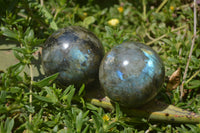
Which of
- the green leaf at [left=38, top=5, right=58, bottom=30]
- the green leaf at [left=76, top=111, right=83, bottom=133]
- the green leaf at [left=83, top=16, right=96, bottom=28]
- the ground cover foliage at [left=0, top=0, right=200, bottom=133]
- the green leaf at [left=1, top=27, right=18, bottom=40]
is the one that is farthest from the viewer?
the green leaf at [left=83, top=16, right=96, bottom=28]

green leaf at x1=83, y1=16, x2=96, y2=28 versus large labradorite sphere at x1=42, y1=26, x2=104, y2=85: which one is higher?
green leaf at x1=83, y1=16, x2=96, y2=28

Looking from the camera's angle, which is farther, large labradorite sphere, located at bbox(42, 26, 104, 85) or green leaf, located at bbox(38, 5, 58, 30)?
green leaf, located at bbox(38, 5, 58, 30)

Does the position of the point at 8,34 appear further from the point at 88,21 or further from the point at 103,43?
the point at 88,21

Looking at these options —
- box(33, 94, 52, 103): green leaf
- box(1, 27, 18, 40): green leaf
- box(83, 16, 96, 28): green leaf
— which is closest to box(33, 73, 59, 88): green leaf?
box(33, 94, 52, 103): green leaf

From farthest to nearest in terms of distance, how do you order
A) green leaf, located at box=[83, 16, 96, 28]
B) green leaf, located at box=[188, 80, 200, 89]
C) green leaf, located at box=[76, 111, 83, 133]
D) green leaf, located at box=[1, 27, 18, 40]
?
green leaf, located at box=[83, 16, 96, 28], green leaf, located at box=[188, 80, 200, 89], green leaf, located at box=[1, 27, 18, 40], green leaf, located at box=[76, 111, 83, 133]

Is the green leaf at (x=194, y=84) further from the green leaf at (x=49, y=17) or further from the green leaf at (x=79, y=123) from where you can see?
the green leaf at (x=49, y=17)

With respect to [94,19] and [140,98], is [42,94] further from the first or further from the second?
[94,19]

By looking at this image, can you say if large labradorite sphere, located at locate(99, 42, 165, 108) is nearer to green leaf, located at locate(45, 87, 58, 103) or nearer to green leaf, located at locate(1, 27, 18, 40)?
green leaf, located at locate(45, 87, 58, 103)

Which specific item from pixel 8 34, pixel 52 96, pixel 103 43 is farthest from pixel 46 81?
pixel 103 43
